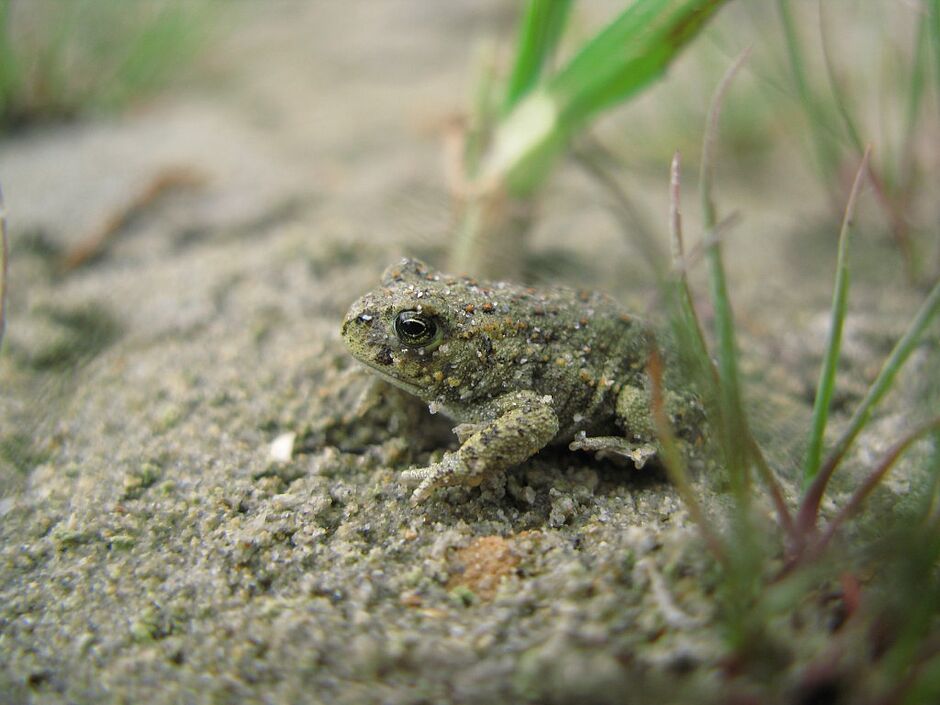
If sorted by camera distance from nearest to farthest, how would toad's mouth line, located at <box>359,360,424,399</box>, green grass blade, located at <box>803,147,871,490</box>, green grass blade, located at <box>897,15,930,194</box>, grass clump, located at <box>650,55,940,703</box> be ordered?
1. grass clump, located at <box>650,55,940,703</box>
2. green grass blade, located at <box>803,147,871,490</box>
3. toad's mouth line, located at <box>359,360,424,399</box>
4. green grass blade, located at <box>897,15,930,194</box>

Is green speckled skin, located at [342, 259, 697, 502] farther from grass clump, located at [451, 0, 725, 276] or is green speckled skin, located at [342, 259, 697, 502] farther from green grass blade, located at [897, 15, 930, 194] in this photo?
green grass blade, located at [897, 15, 930, 194]

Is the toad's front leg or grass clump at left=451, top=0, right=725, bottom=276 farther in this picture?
grass clump at left=451, top=0, right=725, bottom=276

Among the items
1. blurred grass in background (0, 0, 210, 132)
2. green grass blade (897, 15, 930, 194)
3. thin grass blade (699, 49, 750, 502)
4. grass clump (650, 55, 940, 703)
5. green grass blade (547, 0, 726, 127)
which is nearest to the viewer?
grass clump (650, 55, 940, 703)

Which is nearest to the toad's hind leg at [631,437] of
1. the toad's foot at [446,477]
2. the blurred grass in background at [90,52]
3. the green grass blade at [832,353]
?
the toad's foot at [446,477]

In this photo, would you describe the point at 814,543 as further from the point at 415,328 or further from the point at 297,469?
the point at 297,469

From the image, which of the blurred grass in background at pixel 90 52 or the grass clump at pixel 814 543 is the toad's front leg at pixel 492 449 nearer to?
the grass clump at pixel 814 543

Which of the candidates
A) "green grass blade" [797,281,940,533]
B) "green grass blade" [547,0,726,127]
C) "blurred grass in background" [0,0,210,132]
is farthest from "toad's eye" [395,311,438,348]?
"blurred grass in background" [0,0,210,132]

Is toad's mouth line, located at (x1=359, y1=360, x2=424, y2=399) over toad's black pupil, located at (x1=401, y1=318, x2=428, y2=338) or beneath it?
beneath
